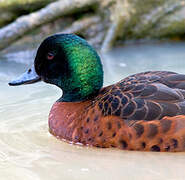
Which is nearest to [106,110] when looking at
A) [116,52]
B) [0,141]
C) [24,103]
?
[0,141]

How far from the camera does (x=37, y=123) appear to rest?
438 centimetres

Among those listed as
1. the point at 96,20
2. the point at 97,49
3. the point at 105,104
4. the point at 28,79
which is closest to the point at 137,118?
the point at 105,104

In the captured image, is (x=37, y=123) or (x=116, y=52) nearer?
(x=37, y=123)

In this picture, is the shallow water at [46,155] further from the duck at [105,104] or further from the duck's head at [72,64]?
the duck's head at [72,64]

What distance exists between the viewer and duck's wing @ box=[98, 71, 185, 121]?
3523 millimetres

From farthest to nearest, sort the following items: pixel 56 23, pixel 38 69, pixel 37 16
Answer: pixel 56 23 → pixel 37 16 → pixel 38 69

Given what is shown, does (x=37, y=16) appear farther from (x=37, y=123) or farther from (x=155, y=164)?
(x=155, y=164)

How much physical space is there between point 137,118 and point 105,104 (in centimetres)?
31

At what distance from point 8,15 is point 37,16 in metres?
0.55

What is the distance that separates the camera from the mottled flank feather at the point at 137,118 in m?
3.49

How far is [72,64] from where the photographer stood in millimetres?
4059

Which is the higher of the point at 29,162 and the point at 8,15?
the point at 8,15

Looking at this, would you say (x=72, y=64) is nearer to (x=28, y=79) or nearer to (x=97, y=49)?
(x=28, y=79)

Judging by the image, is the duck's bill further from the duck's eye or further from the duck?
the duck's eye
